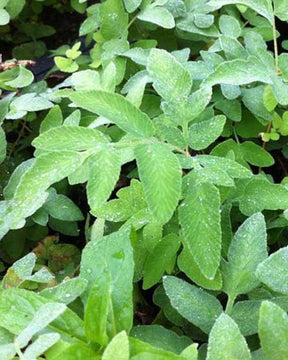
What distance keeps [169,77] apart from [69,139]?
17 cm

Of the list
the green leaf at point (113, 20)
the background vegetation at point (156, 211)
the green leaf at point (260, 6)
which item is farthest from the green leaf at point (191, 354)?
the green leaf at point (113, 20)

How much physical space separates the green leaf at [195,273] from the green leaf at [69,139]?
0.21 meters

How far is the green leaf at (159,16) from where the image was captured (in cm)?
112

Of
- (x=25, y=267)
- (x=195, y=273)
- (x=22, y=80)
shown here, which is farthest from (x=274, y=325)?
(x=22, y=80)

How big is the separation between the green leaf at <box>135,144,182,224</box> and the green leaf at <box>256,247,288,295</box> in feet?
0.43

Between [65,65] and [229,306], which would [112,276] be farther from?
[65,65]

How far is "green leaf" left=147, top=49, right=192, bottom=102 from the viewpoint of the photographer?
0.79 meters

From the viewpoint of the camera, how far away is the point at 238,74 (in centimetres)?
88

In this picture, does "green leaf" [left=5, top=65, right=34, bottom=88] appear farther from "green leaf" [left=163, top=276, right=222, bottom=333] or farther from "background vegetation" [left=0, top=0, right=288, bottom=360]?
"green leaf" [left=163, top=276, right=222, bottom=333]

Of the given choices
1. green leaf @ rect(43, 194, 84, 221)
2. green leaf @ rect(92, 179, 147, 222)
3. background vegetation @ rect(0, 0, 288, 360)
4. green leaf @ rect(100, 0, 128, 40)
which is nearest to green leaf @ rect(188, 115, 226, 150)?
background vegetation @ rect(0, 0, 288, 360)

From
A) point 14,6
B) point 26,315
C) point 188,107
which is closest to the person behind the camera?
point 26,315

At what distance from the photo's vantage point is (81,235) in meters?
1.26

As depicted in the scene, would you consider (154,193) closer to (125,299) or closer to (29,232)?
(125,299)

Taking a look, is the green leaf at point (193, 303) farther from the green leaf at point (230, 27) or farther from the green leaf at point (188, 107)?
Result: the green leaf at point (230, 27)
